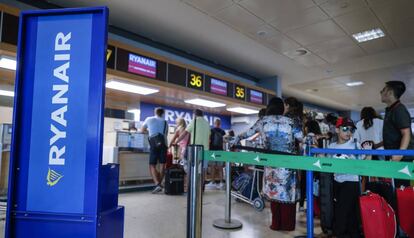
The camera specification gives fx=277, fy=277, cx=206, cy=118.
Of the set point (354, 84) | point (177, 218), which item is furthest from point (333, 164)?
point (354, 84)

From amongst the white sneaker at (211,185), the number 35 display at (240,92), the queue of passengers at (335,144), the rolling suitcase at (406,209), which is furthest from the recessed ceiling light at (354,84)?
the rolling suitcase at (406,209)

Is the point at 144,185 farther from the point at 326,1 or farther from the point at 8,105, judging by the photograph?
the point at 326,1

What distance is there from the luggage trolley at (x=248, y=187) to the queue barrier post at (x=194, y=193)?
6.57ft

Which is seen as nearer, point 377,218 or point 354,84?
point 377,218

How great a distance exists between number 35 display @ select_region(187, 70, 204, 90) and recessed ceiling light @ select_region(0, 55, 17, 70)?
105 inches

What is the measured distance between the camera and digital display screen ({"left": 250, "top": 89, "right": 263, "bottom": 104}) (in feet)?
21.6

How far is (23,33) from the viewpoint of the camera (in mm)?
1348

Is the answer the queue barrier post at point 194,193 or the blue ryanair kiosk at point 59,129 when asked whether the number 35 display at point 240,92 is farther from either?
the blue ryanair kiosk at point 59,129

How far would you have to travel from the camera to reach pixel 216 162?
6.10m

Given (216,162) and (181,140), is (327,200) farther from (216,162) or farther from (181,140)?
(216,162)

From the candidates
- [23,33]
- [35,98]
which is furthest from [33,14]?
[35,98]

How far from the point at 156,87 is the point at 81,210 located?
3770 millimetres

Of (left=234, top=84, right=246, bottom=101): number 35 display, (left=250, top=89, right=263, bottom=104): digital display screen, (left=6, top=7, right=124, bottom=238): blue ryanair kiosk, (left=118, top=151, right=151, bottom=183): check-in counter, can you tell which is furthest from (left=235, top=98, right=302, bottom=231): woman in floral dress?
(left=250, top=89, right=263, bottom=104): digital display screen

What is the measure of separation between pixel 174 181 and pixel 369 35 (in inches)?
166
